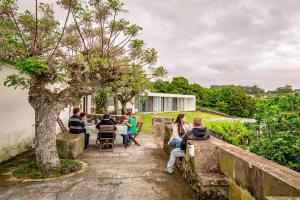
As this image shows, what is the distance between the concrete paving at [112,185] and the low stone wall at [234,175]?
1.90 feet

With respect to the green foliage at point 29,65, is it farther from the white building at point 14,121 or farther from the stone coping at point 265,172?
the stone coping at point 265,172

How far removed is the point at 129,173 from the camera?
24.9ft

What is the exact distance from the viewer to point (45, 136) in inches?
293

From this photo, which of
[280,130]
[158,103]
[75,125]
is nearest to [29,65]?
[75,125]

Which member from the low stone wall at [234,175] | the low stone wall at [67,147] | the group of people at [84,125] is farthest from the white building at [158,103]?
the low stone wall at [234,175]

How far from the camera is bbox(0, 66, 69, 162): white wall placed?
8703mm

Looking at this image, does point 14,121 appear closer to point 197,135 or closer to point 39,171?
point 39,171

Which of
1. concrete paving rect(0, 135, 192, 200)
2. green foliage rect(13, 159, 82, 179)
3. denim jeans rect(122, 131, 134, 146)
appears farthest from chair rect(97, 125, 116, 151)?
green foliage rect(13, 159, 82, 179)

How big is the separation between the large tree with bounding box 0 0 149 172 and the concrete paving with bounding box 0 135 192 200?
43.4 inches

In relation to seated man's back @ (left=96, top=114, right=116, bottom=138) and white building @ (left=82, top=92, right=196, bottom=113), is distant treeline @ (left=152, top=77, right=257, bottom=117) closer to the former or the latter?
white building @ (left=82, top=92, right=196, bottom=113)

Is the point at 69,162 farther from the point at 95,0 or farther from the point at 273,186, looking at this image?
the point at 273,186

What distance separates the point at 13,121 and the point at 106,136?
11.1ft

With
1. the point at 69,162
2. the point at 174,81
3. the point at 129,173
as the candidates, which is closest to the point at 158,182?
the point at 129,173

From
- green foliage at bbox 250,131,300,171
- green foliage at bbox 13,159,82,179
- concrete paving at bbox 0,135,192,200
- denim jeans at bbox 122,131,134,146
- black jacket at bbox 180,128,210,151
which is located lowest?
concrete paving at bbox 0,135,192,200
